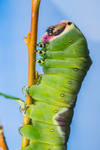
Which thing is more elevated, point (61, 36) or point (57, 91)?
point (61, 36)

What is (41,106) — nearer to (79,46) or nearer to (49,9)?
(79,46)

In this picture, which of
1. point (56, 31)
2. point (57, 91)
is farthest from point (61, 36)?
point (57, 91)

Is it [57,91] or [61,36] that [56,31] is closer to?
[61,36]

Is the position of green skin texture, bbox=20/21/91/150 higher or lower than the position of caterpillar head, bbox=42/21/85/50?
lower

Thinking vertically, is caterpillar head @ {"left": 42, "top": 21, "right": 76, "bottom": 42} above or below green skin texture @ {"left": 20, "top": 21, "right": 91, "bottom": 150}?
above

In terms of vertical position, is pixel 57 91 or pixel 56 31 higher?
pixel 56 31

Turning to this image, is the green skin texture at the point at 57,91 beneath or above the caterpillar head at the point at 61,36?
beneath

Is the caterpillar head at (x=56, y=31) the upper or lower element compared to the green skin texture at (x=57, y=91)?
upper

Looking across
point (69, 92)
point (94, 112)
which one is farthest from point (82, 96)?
point (69, 92)
